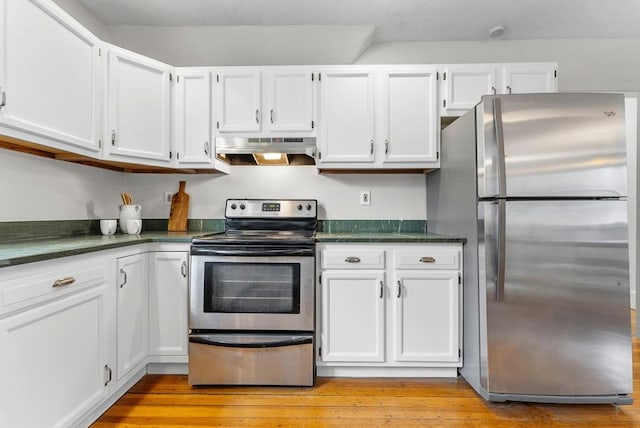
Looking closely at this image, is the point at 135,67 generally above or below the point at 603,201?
above

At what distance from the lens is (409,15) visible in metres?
2.50

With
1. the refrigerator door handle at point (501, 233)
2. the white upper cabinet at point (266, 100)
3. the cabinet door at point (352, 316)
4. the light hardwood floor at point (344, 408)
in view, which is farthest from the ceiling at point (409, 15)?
the light hardwood floor at point (344, 408)

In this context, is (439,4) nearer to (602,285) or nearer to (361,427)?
(602,285)

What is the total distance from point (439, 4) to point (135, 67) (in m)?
2.22

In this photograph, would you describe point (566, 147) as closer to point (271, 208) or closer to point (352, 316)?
point (352, 316)

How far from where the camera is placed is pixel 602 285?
1.80m

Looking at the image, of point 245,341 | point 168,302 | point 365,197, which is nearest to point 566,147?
point 365,197

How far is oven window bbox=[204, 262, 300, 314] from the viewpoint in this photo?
6.81ft

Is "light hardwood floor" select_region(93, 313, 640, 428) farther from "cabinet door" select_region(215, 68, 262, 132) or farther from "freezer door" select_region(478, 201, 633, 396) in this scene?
"cabinet door" select_region(215, 68, 262, 132)

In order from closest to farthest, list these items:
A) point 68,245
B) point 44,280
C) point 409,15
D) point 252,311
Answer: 1. point 44,280
2. point 68,245
3. point 252,311
4. point 409,15

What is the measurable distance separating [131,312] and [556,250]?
2.49 meters

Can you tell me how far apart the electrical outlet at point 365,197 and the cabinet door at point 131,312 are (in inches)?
66.8

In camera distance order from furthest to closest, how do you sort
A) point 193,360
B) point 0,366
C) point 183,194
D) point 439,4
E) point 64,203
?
point 183,194 < point 439,4 < point 64,203 < point 193,360 < point 0,366

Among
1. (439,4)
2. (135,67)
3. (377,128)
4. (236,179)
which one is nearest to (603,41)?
(439,4)
